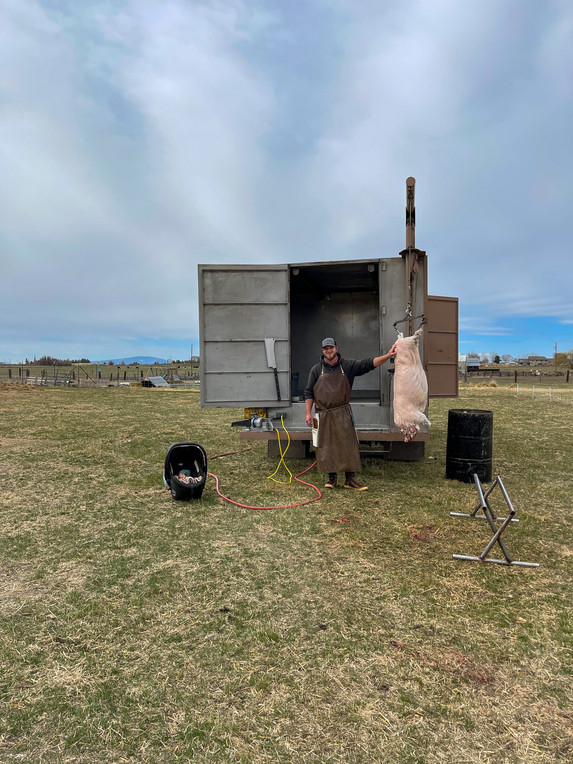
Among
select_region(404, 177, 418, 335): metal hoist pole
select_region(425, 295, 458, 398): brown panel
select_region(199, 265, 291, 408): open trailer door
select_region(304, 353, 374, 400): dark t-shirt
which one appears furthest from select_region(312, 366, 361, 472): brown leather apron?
select_region(425, 295, 458, 398): brown panel

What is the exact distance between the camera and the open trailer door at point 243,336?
588 cm

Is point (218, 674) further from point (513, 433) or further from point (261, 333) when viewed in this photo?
point (513, 433)

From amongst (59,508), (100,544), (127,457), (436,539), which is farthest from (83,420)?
(436,539)

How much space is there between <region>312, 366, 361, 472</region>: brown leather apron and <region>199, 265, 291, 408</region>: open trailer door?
79cm

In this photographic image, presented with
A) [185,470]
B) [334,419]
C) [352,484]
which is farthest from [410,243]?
[185,470]

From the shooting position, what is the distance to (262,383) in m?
5.97

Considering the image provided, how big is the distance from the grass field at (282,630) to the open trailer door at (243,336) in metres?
1.48

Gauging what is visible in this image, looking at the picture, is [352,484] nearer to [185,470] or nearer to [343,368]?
[343,368]

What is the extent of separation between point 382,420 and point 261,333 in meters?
1.98

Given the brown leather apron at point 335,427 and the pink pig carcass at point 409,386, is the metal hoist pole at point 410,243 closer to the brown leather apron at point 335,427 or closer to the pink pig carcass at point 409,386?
the pink pig carcass at point 409,386

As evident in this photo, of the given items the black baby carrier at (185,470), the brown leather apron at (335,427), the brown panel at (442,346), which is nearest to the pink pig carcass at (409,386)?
the brown leather apron at (335,427)

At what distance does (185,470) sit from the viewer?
212 inches

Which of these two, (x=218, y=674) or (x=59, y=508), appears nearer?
(x=218, y=674)

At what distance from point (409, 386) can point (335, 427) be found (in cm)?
99
